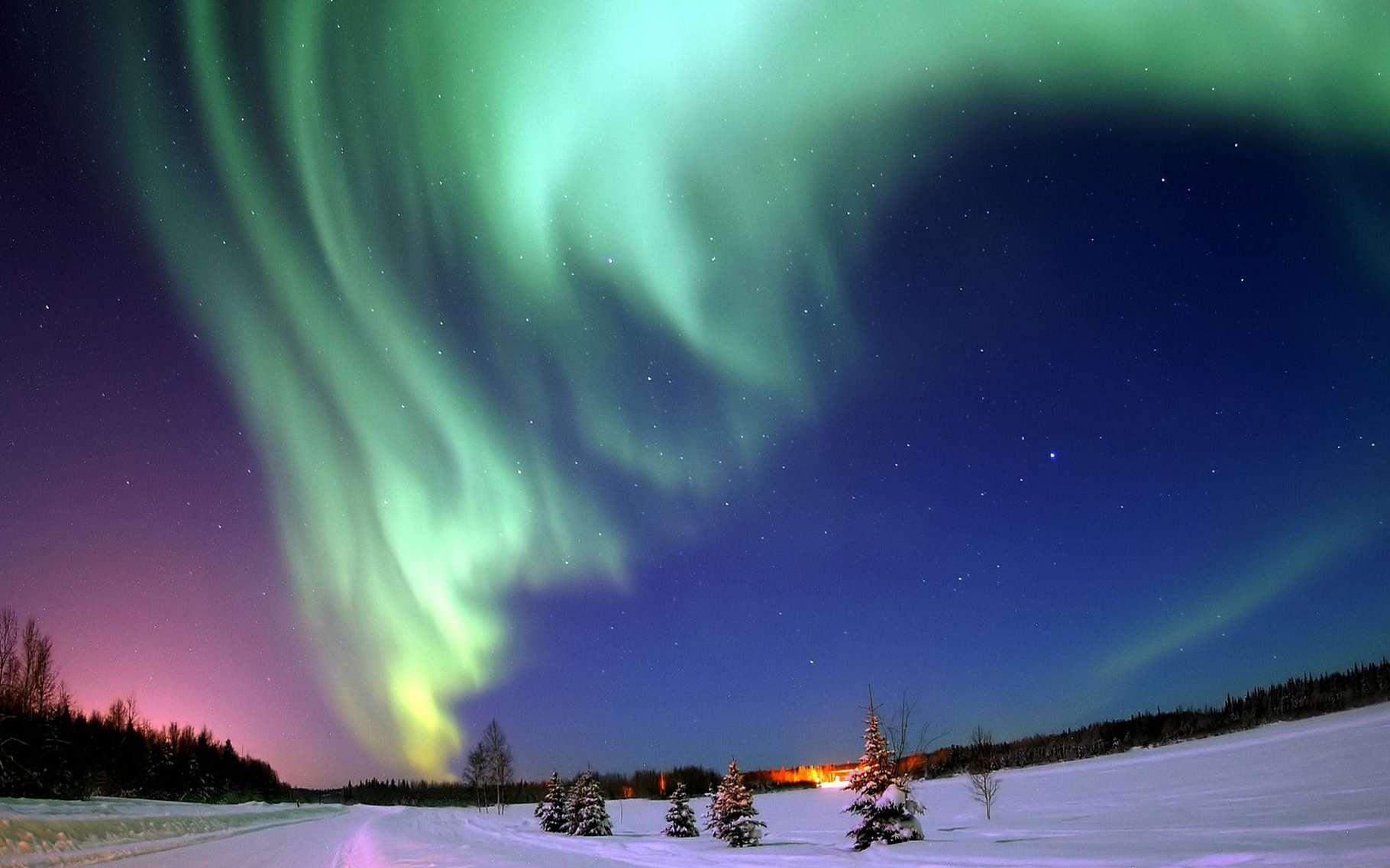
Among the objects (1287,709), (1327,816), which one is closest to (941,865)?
(1327,816)

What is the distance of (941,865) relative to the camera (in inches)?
722

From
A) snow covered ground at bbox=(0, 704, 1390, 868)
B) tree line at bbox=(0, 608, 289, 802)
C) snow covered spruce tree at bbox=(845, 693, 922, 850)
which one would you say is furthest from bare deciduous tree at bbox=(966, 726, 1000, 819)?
tree line at bbox=(0, 608, 289, 802)

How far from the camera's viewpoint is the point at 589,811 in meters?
44.9

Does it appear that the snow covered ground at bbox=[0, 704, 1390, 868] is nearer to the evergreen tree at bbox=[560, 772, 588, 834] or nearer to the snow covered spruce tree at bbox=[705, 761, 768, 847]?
the snow covered spruce tree at bbox=[705, 761, 768, 847]

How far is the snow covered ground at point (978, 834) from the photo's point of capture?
61.5 feet

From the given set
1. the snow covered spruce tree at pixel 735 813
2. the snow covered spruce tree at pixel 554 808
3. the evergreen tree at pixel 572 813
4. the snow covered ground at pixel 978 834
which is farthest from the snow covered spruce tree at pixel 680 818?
the snow covered spruce tree at pixel 554 808

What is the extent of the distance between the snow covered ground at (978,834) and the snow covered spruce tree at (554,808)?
136 inches

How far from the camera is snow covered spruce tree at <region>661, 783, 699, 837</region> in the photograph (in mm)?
40094

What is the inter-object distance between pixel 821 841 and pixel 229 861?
22647mm

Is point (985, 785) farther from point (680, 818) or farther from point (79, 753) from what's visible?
point (79, 753)

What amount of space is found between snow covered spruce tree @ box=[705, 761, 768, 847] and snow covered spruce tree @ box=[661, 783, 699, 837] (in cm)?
762

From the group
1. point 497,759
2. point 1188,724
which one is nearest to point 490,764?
point 497,759

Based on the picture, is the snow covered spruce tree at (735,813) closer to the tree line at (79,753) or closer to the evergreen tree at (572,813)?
the evergreen tree at (572,813)

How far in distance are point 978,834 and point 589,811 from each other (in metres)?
23.9
